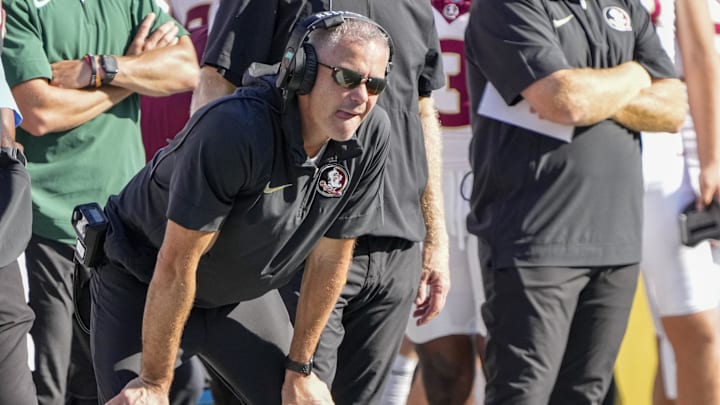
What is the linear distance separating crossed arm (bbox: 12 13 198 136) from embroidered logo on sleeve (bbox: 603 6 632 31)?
1.67m

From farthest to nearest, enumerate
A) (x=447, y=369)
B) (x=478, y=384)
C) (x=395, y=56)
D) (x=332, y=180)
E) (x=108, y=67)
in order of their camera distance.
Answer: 1. (x=478, y=384)
2. (x=447, y=369)
3. (x=108, y=67)
4. (x=395, y=56)
5. (x=332, y=180)

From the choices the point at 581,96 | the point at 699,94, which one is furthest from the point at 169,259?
the point at 699,94

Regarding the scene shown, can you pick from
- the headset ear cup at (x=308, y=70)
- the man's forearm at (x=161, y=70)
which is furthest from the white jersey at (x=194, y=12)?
the headset ear cup at (x=308, y=70)

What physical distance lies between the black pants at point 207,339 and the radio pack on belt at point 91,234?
0.16 ft

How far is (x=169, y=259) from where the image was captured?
3.56m

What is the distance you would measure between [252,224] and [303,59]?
0.47m

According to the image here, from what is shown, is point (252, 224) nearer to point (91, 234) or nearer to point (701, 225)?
point (91, 234)

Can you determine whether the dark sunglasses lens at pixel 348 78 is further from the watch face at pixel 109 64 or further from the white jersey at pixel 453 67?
the white jersey at pixel 453 67

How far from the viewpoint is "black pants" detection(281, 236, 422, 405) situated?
4324mm

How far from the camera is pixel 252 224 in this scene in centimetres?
367

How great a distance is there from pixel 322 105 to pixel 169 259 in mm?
568

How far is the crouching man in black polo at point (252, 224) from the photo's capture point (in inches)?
139

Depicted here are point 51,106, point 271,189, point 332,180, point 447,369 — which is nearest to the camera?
point 271,189

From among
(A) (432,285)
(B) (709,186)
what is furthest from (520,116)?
(B) (709,186)
